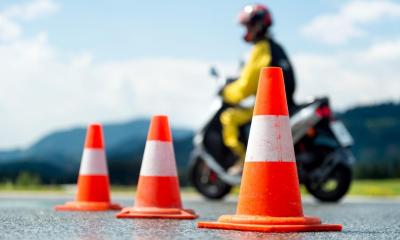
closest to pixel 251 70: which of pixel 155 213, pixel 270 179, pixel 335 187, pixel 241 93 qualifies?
pixel 241 93

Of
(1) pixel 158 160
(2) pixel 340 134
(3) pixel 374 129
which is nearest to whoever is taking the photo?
(1) pixel 158 160

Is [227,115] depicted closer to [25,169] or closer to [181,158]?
[25,169]

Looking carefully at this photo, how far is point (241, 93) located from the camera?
11727 mm

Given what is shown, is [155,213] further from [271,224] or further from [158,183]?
[271,224]

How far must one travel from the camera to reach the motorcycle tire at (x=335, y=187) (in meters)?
11.4

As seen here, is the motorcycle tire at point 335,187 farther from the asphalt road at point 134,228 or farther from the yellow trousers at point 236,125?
the asphalt road at point 134,228

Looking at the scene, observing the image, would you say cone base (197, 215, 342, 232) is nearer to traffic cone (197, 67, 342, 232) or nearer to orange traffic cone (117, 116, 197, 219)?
traffic cone (197, 67, 342, 232)

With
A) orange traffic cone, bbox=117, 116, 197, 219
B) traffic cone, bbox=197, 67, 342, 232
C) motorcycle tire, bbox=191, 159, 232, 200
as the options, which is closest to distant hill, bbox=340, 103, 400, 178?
motorcycle tire, bbox=191, 159, 232, 200

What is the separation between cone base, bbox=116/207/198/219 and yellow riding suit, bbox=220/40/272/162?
173 inches

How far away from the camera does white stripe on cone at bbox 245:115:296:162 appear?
611 cm

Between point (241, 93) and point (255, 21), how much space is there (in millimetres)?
981

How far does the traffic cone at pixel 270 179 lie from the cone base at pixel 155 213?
3.80ft

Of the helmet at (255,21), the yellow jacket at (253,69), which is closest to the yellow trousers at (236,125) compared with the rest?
the yellow jacket at (253,69)

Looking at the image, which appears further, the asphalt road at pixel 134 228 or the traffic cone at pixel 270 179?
the traffic cone at pixel 270 179
